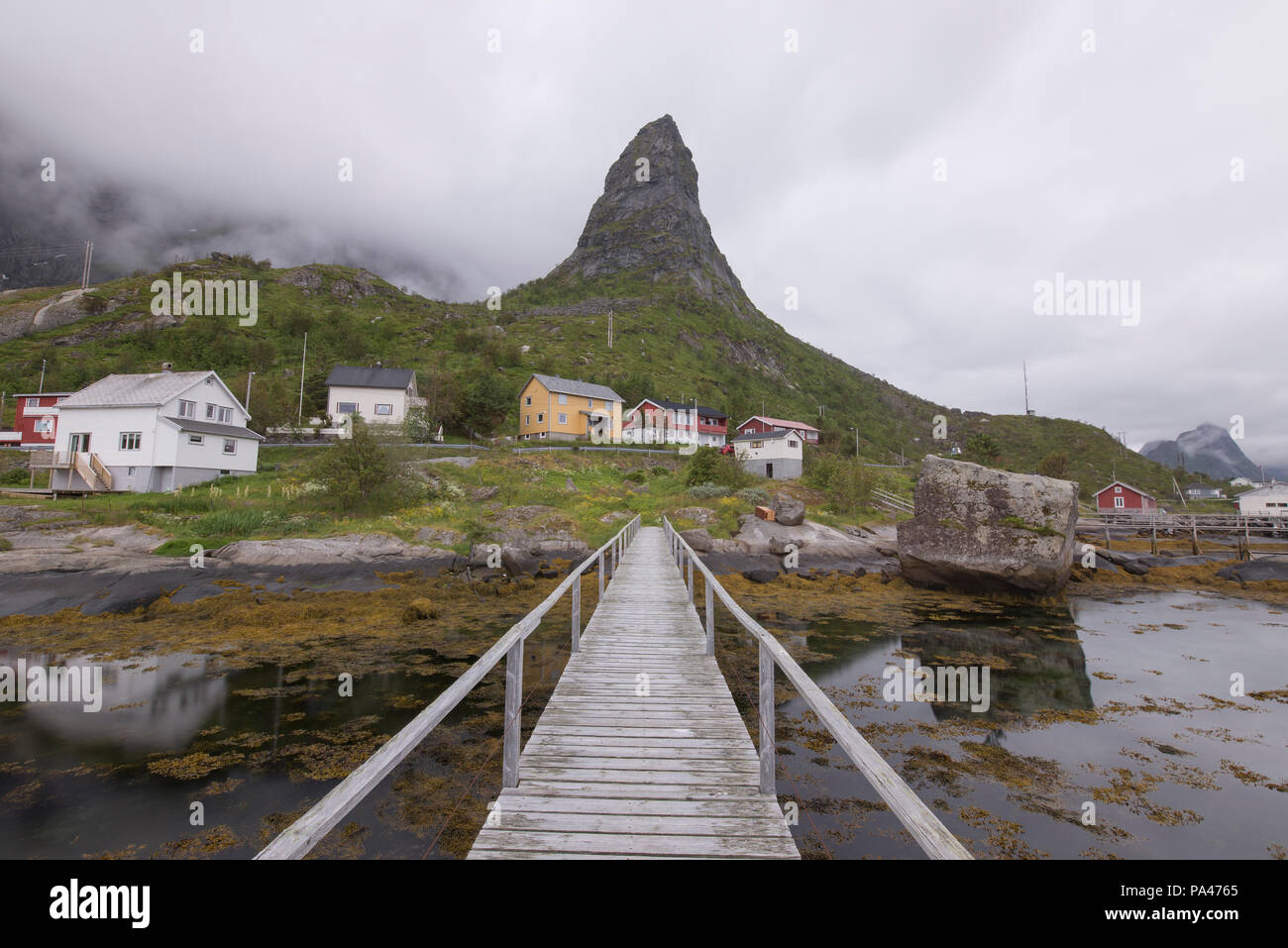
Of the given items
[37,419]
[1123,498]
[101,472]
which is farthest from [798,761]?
[1123,498]

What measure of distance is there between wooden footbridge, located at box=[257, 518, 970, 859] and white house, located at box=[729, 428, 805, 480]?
3844 centimetres

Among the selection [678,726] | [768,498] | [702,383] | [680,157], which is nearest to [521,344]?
[702,383]

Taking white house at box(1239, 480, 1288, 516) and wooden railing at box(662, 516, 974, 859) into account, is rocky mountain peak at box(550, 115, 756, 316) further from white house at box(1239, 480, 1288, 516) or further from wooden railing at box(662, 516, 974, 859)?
wooden railing at box(662, 516, 974, 859)

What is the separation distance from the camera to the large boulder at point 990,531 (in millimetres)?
19312

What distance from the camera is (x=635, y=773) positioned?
16.3 feet

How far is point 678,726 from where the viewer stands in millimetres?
6078

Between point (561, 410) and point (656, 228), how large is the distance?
128m

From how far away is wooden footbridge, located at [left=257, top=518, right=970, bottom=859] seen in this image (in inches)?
104

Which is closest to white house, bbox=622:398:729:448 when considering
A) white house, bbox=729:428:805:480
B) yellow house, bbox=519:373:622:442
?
yellow house, bbox=519:373:622:442
